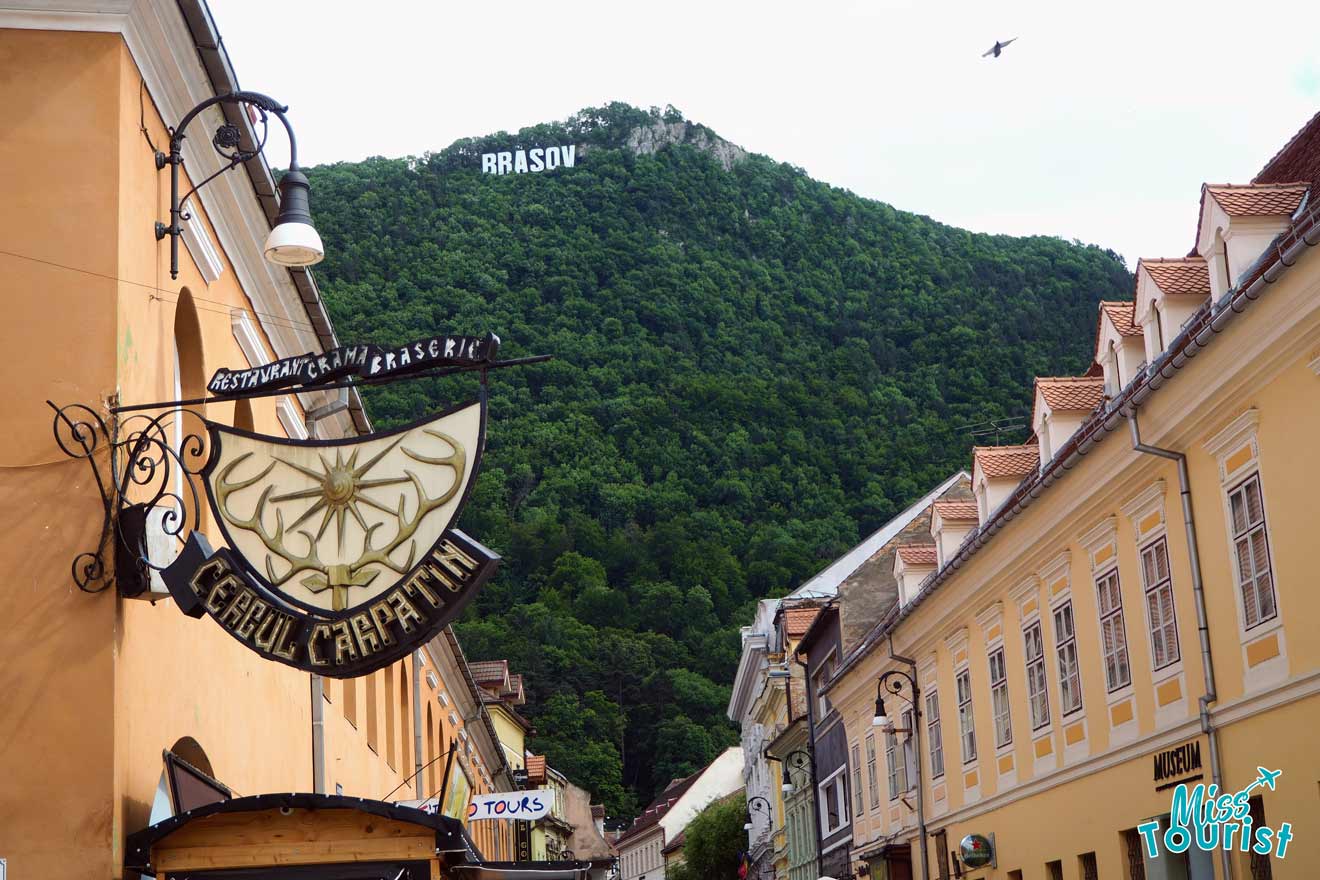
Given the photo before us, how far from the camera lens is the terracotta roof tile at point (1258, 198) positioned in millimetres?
14750

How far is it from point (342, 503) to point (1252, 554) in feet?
29.9

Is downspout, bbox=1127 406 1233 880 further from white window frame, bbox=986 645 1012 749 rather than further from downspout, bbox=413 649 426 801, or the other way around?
downspout, bbox=413 649 426 801

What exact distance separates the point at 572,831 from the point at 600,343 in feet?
146

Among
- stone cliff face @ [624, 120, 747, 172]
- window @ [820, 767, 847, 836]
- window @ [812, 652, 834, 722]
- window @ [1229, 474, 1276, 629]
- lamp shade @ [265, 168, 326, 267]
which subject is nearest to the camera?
lamp shade @ [265, 168, 326, 267]

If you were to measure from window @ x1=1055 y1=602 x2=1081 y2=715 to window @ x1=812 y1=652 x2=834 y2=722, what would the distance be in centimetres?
1649

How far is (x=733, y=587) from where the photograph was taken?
94.9m

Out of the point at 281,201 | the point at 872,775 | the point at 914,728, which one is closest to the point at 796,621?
the point at 872,775

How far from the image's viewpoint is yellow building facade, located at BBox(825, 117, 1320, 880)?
13.9 meters

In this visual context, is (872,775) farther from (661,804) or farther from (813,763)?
(661,804)

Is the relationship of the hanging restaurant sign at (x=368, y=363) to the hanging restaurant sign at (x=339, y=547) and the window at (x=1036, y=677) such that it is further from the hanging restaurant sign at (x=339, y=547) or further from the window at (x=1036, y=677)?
the window at (x=1036, y=677)

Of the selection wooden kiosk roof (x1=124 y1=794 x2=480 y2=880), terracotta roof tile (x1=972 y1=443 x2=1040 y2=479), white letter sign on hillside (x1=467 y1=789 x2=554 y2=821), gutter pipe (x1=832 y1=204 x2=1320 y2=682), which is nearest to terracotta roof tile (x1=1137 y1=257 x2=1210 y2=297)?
gutter pipe (x1=832 y1=204 x2=1320 y2=682)

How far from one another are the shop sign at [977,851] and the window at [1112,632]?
5.97 metres

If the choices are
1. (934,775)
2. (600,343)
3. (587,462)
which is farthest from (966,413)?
(934,775)

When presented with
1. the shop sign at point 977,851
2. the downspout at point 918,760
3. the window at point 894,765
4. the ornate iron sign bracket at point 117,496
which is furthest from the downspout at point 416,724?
the ornate iron sign bracket at point 117,496
